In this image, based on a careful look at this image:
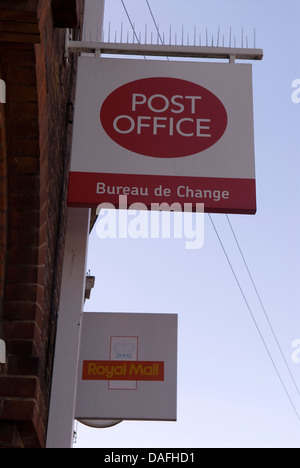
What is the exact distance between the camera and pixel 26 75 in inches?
200

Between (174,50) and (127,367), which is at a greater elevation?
(174,50)

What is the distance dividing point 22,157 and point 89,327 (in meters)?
1.68

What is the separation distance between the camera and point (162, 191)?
5555mm

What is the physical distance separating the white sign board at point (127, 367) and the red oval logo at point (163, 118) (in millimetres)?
1476

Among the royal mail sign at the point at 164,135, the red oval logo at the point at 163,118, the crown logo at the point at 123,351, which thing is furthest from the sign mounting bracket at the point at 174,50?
the crown logo at the point at 123,351

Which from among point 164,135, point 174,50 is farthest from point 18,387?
point 174,50

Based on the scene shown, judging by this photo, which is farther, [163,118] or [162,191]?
[163,118]

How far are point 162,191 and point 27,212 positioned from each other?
0.91 metres

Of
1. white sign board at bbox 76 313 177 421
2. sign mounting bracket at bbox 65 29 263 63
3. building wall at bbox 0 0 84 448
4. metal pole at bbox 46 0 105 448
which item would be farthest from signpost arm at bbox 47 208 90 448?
sign mounting bracket at bbox 65 29 263 63

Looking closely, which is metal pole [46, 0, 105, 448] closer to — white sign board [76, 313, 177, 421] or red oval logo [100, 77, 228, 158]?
white sign board [76, 313, 177, 421]

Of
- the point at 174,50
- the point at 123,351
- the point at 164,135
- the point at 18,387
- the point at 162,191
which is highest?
the point at 174,50

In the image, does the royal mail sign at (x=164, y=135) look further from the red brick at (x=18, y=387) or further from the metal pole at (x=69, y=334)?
the red brick at (x=18, y=387)

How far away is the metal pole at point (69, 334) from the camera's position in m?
5.52

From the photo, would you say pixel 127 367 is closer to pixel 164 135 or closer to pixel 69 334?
pixel 69 334
